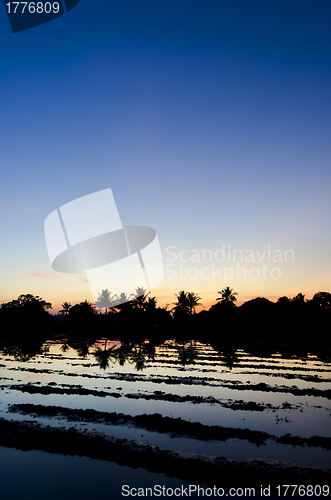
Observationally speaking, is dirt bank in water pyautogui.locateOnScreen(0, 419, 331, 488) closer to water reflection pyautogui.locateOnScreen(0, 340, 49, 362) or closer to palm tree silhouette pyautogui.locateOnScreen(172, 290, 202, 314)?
water reflection pyautogui.locateOnScreen(0, 340, 49, 362)

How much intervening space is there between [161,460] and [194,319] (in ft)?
198

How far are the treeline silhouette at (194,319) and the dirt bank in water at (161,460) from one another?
36.3 m

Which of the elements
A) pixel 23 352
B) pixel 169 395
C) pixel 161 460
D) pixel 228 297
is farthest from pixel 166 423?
pixel 228 297

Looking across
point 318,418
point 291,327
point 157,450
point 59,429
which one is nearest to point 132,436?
point 157,450

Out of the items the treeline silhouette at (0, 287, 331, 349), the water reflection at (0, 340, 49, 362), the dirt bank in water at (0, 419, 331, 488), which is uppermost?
the treeline silhouette at (0, 287, 331, 349)

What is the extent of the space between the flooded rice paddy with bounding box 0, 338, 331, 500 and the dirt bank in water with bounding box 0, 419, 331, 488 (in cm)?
3

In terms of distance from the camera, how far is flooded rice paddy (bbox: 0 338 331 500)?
23.1 ft

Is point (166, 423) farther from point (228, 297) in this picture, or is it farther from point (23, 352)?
point (228, 297)

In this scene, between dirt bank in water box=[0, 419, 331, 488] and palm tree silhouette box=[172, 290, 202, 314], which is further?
palm tree silhouette box=[172, 290, 202, 314]

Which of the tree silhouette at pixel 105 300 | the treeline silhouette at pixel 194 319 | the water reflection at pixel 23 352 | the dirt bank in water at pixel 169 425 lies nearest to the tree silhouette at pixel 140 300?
the treeline silhouette at pixel 194 319

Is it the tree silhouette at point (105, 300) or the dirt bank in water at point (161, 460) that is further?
the tree silhouette at point (105, 300)

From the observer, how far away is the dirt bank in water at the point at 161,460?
21.6ft

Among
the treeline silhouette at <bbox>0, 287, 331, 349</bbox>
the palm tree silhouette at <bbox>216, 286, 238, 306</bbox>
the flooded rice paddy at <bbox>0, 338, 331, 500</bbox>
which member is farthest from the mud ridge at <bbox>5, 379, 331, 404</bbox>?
the palm tree silhouette at <bbox>216, 286, 238, 306</bbox>

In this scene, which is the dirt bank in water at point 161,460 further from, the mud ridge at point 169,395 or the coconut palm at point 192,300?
the coconut palm at point 192,300
